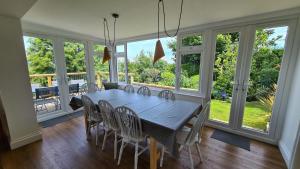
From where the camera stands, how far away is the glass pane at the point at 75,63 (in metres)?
3.70

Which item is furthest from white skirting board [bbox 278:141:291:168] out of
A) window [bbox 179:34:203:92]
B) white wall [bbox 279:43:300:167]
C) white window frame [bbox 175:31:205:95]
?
window [bbox 179:34:203:92]

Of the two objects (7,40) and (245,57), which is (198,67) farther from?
(7,40)

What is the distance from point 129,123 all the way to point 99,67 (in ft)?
11.4

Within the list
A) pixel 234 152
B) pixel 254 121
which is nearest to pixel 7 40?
pixel 234 152

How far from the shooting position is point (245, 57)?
2.46m

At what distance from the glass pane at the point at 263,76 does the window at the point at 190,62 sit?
1.02 metres

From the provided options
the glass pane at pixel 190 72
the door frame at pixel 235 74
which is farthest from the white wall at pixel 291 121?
the glass pane at pixel 190 72

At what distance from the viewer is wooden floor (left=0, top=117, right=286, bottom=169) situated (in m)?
1.86

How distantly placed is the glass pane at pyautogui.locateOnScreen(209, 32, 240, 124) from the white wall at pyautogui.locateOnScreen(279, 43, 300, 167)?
0.85 m

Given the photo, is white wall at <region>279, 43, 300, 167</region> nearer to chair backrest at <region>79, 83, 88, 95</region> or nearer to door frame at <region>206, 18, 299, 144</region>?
door frame at <region>206, 18, 299, 144</region>

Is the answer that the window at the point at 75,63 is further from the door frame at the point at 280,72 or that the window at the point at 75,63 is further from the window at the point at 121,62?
the door frame at the point at 280,72

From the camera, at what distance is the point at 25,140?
233 cm

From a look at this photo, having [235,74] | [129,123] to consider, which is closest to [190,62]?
[235,74]

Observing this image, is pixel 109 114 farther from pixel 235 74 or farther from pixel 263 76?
pixel 263 76
